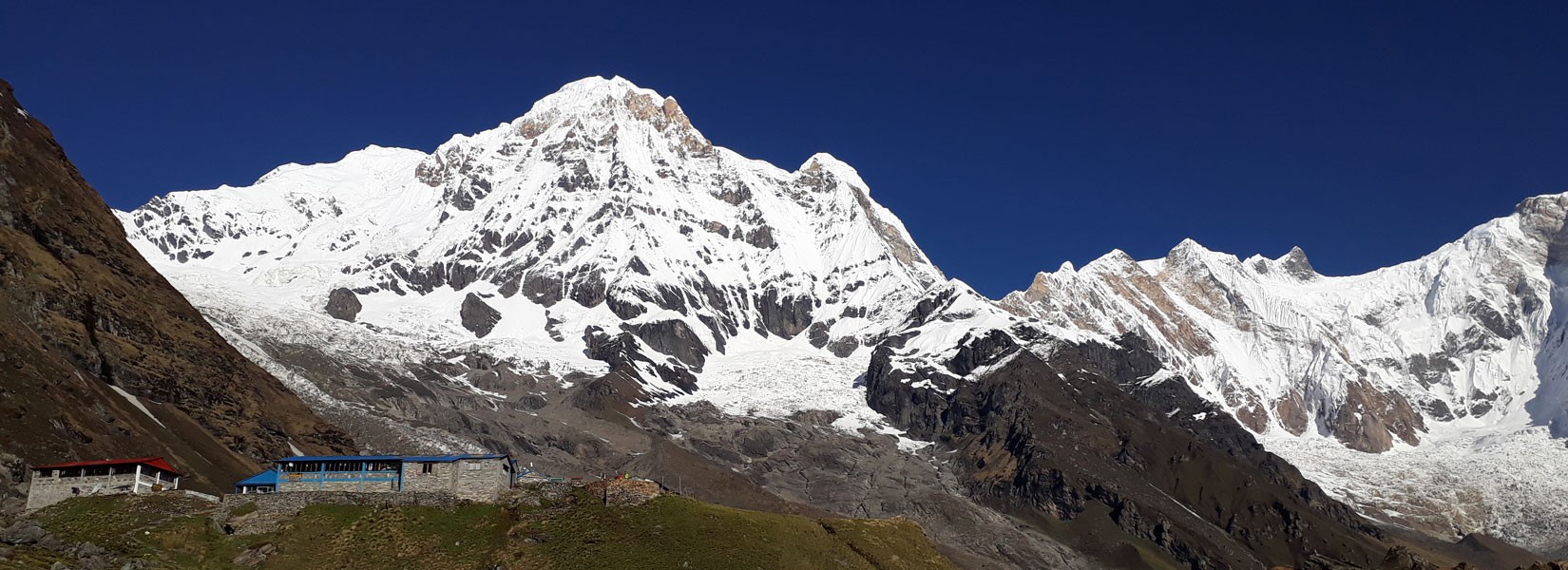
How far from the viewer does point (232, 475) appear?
183 metres

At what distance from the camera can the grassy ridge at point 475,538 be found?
88812 millimetres

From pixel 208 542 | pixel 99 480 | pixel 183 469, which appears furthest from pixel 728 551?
pixel 183 469

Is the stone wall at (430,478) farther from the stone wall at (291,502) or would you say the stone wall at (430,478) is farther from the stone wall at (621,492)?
the stone wall at (621,492)

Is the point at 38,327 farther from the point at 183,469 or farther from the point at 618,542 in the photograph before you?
the point at 618,542

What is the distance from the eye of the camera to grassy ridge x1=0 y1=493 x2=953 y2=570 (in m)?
88.8

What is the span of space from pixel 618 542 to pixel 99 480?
3715cm

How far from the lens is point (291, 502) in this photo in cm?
9500

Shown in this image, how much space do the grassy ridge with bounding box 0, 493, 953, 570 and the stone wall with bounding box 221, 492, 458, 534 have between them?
2.53 feet

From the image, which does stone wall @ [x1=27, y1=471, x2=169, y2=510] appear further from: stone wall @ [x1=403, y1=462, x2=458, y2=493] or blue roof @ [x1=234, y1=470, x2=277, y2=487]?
stone wall @ [x1=403, y1=462, x2=458, y2=493]

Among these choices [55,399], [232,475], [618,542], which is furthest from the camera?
[232,475]

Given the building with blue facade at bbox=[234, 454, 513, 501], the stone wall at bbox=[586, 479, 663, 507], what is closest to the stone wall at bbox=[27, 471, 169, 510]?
the building with blue facade at bbox=[234, 454, 513, 501]

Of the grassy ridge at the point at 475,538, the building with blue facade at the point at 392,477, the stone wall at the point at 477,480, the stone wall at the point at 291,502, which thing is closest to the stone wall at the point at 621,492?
the grassy ridge at the point at 475,538

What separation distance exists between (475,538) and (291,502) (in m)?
13.2

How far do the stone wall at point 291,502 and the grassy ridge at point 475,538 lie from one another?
0.77 meters
